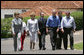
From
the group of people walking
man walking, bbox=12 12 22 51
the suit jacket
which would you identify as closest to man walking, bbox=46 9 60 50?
the group of people walking

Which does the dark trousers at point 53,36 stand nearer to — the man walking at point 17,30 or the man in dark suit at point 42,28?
the man in dark suit at point 42,28

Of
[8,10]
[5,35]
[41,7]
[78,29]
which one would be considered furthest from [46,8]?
[5,35]

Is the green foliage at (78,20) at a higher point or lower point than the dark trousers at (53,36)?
higher

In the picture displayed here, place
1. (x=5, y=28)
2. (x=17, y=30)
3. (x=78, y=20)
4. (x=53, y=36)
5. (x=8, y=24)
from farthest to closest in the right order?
(x=78, y=20) < (x=8, y=24) < (x=5, y=28) < (x=53, y=36) < (x=17, y=30)

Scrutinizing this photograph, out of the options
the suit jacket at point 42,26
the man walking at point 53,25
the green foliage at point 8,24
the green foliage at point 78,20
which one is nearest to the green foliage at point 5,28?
the green foliage at point 8,24

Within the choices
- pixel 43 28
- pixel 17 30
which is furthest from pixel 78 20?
pixel 17 30

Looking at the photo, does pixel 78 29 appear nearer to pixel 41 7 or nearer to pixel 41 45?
pixel 41 7

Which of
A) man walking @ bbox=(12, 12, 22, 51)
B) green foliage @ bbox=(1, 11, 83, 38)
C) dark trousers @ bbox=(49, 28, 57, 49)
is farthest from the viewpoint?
green foliage @ bbox=(1, 11, 83, 38)

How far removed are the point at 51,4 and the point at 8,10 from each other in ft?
21.3

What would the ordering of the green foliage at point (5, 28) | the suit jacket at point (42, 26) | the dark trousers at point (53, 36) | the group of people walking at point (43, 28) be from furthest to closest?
the green foliage at point (5, 28) → the suit jacket at point (42, 26) → the dark trousers at point (53, 36) → the group of people walking at point (43, 28)

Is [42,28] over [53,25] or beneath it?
beneath

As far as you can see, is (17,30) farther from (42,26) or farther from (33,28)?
(42,26)

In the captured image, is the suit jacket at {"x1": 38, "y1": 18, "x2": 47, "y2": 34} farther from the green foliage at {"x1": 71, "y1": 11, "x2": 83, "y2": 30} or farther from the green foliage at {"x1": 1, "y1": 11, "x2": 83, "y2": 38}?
the green foliage at {"x1": 71, "y1": 11, "x2": 83, "y2": 30}

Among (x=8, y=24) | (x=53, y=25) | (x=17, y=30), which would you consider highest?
(x=53, y=25)
